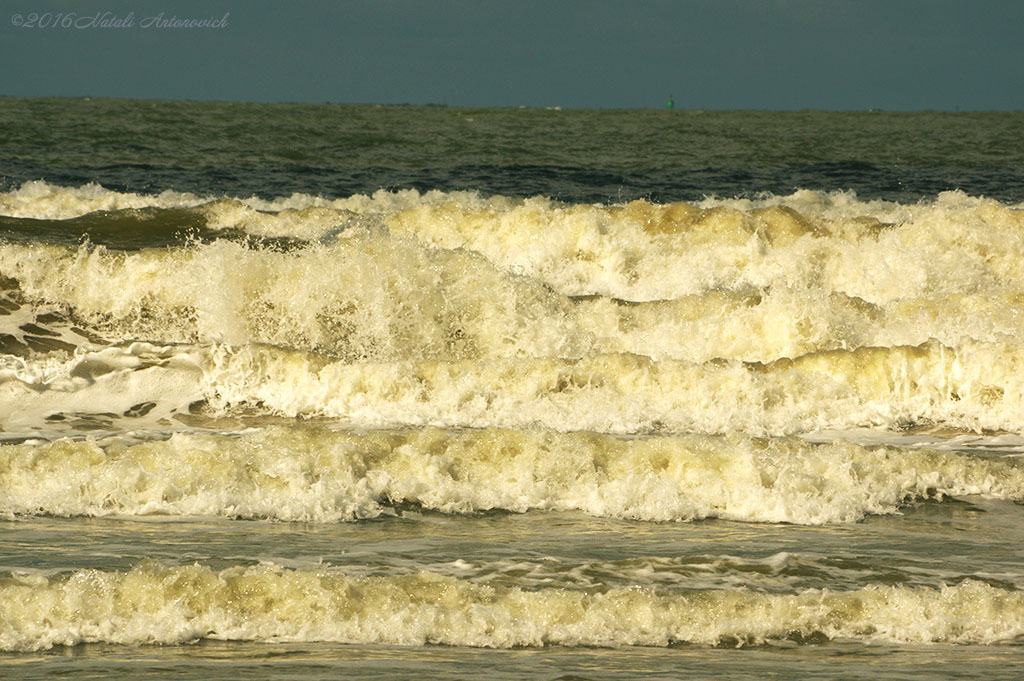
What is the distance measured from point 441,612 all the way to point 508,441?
2.61 m

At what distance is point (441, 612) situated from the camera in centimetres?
510

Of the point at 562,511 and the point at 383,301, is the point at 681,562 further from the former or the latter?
the point at 383,301

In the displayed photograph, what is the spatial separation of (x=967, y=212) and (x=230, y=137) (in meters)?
25.7

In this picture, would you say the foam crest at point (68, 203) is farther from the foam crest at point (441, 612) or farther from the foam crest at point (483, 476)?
the foam crest at point (441, 612)

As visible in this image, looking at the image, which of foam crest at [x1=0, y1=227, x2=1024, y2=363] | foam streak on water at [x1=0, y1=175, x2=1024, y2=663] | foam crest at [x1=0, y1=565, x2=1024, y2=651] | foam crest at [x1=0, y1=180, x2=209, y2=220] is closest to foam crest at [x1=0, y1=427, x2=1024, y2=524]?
foam streak on water at [x1=0, y1=175, x2=1024, y2=663]

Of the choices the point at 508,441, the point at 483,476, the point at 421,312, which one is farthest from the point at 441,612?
the point at 421,312

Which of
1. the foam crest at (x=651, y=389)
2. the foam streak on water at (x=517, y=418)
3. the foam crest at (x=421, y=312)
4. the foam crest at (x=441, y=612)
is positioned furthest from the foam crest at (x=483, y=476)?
the foam crest at (x=421, y=312)

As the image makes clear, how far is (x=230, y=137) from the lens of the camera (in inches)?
1437

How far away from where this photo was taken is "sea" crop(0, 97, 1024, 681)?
503 cm

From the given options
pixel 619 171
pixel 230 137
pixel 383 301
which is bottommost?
pixel 383 301

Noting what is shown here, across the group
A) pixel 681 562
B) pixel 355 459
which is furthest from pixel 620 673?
pixel 355 459

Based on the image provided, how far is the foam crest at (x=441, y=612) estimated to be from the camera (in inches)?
196

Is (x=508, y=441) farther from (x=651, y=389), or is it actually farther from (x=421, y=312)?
(x=421, y=312)

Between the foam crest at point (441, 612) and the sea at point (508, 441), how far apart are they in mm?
15
